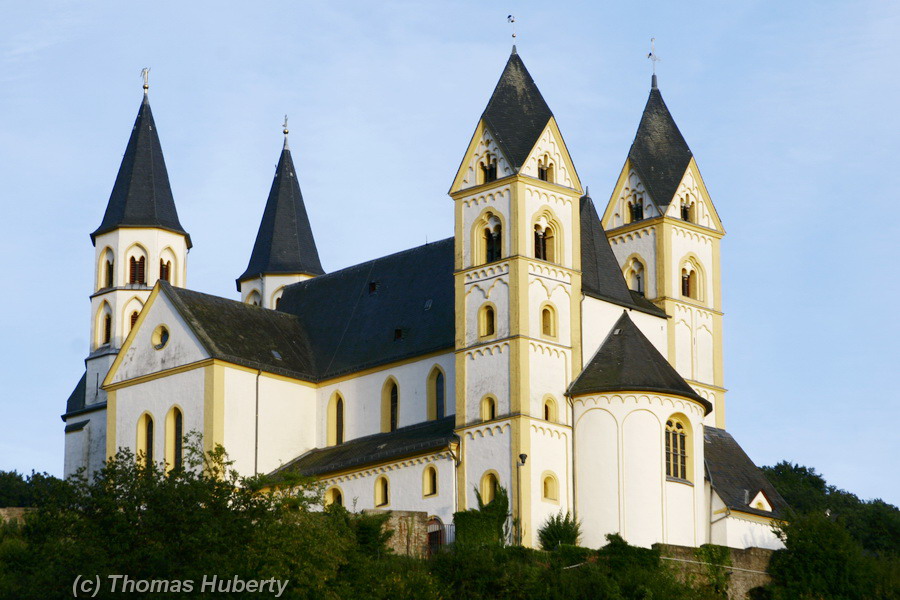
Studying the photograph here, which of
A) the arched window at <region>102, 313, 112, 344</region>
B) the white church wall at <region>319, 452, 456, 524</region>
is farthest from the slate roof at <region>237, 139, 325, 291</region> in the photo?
the white church wall at <region>319, 452, 456, 524</region>

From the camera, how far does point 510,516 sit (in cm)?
7006

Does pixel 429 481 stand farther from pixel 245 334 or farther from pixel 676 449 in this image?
pixel 245 334

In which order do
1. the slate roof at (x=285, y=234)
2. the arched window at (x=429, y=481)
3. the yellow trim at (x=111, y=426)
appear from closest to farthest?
the arched window at (x=429, y=481) → the yellow trim at (x=111, y=426) → the slate roof at (x=285, y=234)

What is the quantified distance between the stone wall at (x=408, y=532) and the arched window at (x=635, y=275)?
18240 millimetres

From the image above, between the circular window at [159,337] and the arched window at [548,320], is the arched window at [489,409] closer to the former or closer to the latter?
the arched window at [548,320]

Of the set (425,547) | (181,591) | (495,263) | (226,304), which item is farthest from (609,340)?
(181,591)

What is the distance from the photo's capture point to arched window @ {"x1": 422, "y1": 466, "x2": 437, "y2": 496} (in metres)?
73.1

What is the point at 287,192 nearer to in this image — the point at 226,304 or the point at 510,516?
the point at 226,304

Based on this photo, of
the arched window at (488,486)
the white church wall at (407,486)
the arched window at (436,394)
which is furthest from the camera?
the arched window at (436,394)

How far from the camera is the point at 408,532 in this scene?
68500 millimetres

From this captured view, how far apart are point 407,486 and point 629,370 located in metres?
9.21

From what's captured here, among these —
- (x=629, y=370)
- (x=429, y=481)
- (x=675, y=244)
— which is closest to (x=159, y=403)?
(x=429, y=481)

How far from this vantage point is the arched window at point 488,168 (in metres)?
75.6

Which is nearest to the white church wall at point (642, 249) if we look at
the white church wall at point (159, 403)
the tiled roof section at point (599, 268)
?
the tiled roof section at point (599, 268)
